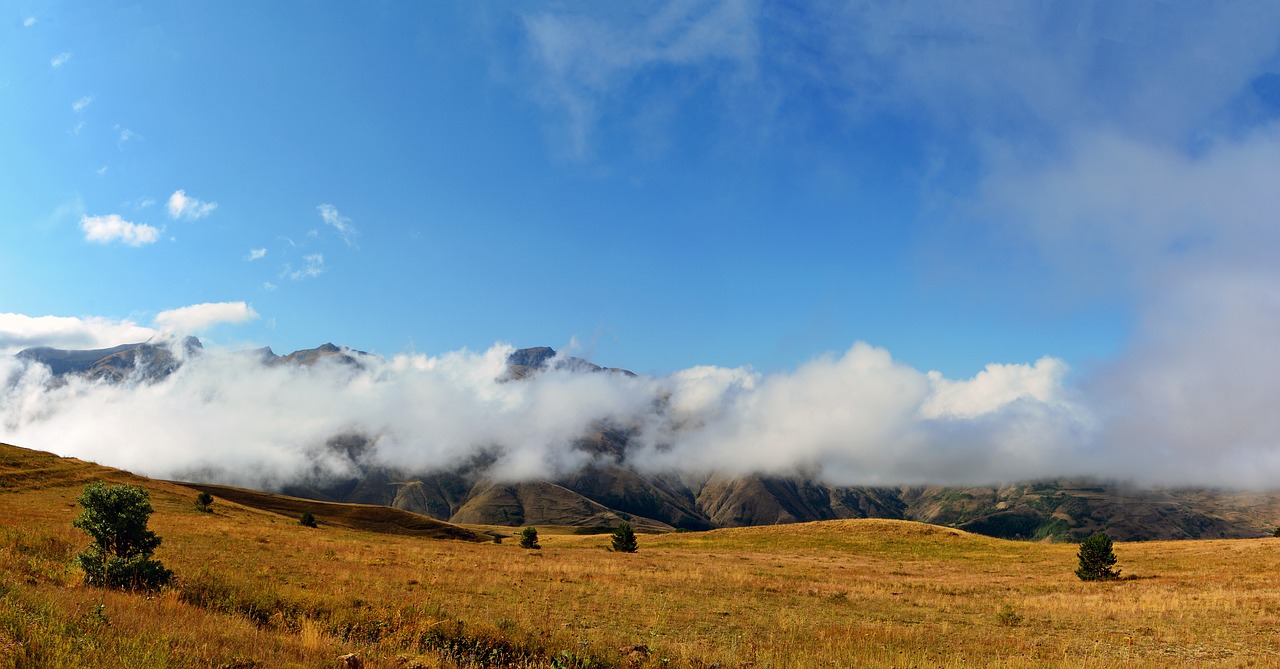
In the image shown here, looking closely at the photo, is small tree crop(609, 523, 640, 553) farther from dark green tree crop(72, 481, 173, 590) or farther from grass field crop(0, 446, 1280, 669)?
dark green tree crop(72, 481, 173, 590)

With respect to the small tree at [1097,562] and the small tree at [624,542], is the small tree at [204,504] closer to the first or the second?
the small tree at [624,542]

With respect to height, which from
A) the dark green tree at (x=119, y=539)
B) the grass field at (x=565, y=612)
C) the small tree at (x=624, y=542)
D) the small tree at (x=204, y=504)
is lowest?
the small tree at (x=624, y=542)

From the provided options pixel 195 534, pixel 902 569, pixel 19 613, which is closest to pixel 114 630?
pixel 19 613

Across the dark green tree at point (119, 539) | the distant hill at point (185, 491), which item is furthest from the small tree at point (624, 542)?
the dark green tree at point (119, 539)

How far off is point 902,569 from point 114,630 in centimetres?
5064

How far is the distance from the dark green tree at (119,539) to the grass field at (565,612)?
0.65m

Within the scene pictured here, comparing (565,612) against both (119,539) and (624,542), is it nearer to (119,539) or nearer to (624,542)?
(119,539)

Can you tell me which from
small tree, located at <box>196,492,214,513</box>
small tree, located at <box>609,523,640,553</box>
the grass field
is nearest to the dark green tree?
the grass field

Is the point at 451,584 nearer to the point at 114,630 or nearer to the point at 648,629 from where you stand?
the point at 648,629

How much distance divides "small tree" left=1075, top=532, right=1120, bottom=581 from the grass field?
1.66 metres

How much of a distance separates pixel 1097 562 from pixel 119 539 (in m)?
52.3

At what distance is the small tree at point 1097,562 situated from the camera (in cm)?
4019

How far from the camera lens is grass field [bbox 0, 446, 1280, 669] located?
10844 millimetres

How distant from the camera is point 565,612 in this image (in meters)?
20.6
